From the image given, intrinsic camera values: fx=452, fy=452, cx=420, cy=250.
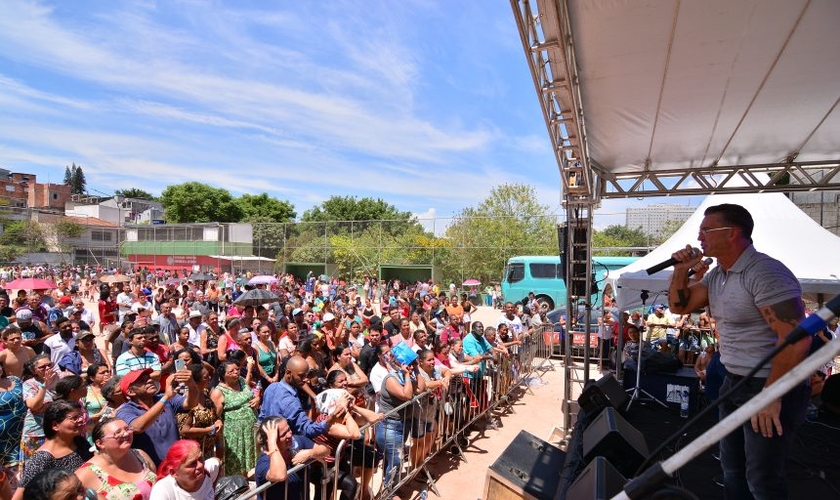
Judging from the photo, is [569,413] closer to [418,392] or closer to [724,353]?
[418,392]

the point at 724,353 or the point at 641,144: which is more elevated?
the point at 641,144

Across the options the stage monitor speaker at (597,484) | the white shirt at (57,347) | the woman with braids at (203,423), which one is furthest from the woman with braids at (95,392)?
the stage monitor speaker at (597,484)

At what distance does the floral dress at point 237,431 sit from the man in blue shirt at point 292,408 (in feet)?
2.28

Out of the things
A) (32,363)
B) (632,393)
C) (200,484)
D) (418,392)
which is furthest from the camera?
(632,393)

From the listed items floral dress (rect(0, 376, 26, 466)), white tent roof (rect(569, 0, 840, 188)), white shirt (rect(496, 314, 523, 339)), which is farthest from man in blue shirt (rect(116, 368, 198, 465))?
white shirt (rect(496, 314, 523, 339))

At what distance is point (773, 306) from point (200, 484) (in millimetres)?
3226

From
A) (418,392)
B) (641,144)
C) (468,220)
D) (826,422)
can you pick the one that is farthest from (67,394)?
(468,220)

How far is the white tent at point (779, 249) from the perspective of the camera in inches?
292

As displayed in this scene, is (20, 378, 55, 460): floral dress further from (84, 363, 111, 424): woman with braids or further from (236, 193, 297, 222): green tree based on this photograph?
(236, 193, 297, 222): green tree

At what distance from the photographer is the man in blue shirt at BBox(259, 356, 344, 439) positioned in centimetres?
364

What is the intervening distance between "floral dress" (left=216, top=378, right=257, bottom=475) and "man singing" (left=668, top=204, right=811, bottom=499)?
3955 millimetres

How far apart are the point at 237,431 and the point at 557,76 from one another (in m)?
4.43

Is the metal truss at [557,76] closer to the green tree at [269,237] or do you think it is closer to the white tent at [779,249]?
the white tent at [779,249]

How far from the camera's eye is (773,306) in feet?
6.54
